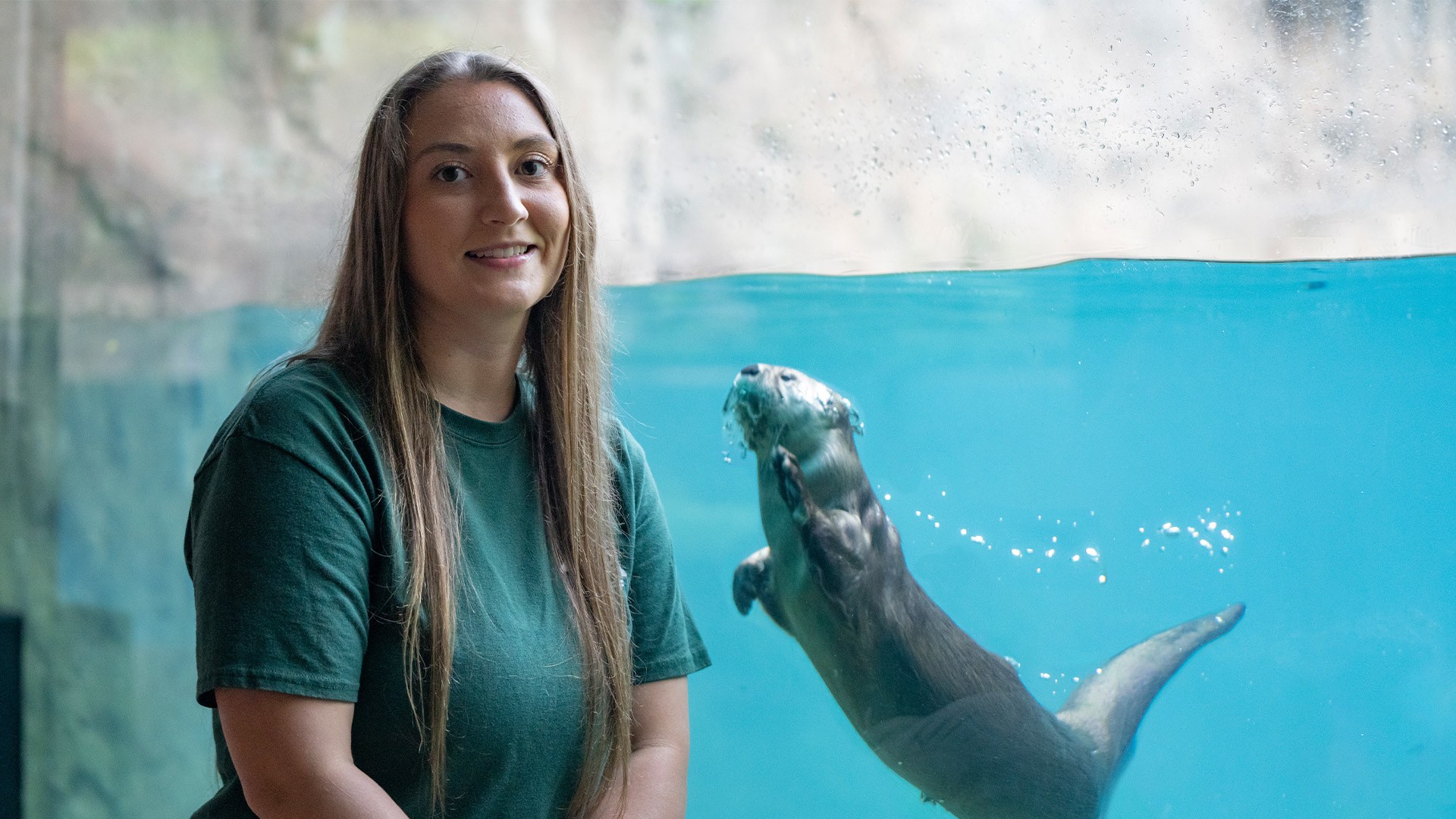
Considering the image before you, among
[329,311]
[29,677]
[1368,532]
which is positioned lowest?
[29,677]

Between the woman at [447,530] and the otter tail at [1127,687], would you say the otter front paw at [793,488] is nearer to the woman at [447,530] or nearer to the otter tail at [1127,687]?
the otter tail at [1127,687]

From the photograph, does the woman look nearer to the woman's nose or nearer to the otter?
the woman's nose

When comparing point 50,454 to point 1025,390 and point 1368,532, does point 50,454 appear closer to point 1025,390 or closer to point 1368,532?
point 1025,390

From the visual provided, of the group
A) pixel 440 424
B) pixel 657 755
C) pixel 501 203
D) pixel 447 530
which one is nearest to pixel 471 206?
pixel 501 203

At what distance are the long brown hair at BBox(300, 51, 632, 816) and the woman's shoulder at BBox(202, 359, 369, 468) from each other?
0.03 metres

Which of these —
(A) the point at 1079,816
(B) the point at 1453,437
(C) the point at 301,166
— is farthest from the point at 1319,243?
(C) the point at 301,166

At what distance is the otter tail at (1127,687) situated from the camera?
2936mm

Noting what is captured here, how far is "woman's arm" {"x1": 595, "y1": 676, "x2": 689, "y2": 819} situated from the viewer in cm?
149

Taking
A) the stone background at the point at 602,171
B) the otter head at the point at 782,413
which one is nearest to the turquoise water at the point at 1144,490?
the stone background at the point at 602,171

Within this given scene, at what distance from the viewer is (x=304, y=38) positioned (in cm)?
439

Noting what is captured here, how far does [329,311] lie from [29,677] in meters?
3.55

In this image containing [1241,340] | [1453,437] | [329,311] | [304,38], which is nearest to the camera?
[329,311]

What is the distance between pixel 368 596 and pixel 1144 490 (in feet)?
8.85

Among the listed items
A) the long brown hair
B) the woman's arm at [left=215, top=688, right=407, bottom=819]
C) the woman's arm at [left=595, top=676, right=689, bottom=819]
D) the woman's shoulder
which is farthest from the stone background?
the woman's arm at [left=215, top=688, right=407, bottom=819]
